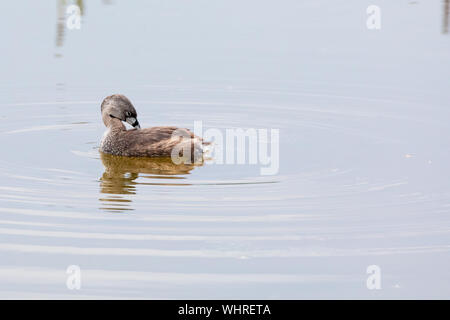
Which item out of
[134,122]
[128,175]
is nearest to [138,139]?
[134,122]

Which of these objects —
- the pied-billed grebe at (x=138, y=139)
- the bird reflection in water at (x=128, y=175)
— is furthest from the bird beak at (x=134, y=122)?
the bird reflection in water at (x=128, y=175)

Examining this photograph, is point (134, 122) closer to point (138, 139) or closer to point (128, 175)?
point (138, 139)

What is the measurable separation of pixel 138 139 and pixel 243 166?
4.79ft

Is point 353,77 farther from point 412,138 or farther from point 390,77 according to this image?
point 412,138

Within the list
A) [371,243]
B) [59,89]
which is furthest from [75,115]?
[371,243]

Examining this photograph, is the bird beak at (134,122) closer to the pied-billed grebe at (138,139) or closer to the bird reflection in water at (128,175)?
the pied-billed grebe at (138,139)

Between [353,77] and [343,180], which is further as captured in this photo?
[353,77]

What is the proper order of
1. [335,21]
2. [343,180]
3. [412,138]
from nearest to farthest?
1. [343,180]
2. [412,138]
3. [335,21]

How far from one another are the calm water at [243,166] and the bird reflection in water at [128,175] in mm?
37

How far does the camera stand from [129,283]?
7.83 metres

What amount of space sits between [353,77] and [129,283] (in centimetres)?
819

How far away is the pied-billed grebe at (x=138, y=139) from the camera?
1190 cm

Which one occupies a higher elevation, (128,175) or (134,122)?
(134,122)

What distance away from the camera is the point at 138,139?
12.1 meters
